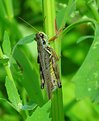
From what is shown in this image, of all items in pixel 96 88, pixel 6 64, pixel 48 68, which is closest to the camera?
pixel 96 88

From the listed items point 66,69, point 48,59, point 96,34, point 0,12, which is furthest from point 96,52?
point 66,69

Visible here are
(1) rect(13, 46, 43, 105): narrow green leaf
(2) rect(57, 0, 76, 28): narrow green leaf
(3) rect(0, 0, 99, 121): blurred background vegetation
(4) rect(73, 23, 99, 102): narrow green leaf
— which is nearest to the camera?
(4) rect(73, 23, 99, 102): narrow green leaf

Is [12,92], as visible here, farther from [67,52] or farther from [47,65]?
[67,52]

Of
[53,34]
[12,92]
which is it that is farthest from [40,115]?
[53,34]

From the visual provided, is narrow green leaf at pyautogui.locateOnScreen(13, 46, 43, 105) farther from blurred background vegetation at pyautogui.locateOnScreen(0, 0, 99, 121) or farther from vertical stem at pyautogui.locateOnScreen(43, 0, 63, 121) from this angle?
blurred background vegetation at pyautogui.locateOnScreen(0, 0, 99, 121)

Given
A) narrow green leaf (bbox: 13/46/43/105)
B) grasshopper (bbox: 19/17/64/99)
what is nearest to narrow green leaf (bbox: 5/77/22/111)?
grasshopper (bbox: 19/17/64/99)

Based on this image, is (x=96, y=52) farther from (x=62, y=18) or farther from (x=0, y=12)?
(x=0, y=12)

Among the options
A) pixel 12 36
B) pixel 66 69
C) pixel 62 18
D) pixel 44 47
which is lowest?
pixel 66 69
